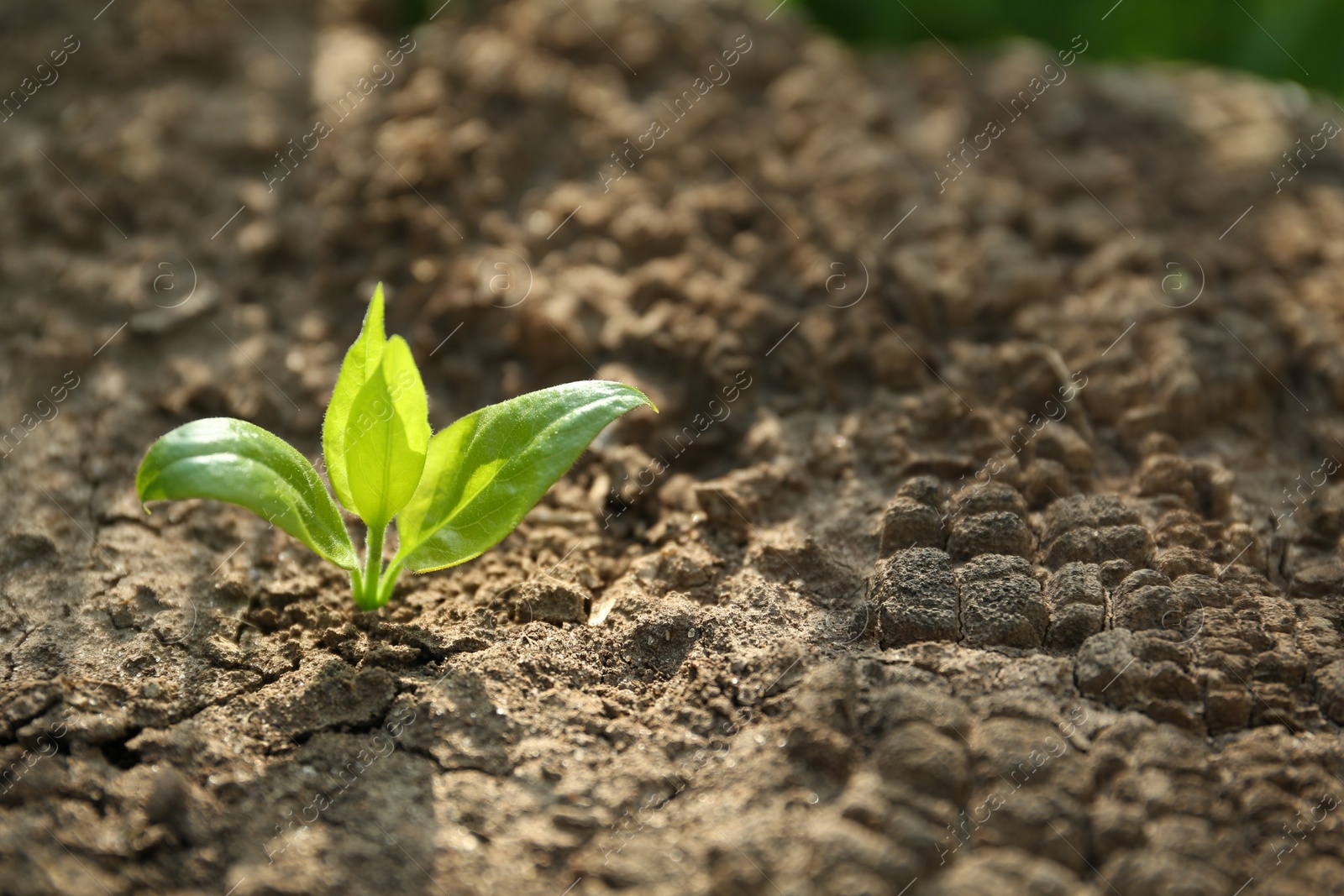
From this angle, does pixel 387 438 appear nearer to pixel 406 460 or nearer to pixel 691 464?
pixel 406 460

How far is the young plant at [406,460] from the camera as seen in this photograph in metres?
1.48

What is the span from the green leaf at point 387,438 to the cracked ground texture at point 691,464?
24 cm

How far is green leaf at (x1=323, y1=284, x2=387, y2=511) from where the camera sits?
151 centimetres

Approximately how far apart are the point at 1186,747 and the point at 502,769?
3.11 feet

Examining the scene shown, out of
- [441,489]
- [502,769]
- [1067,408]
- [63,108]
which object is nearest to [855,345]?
[1067,408]

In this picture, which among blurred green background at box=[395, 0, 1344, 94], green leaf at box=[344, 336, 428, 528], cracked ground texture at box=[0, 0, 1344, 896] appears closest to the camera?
cracked ground texture at box=[0, 0, 1344, 896]

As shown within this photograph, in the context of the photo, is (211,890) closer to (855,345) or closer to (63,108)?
(855,345)

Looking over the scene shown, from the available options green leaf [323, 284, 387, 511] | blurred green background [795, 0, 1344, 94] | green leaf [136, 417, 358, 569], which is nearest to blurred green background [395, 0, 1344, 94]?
blurred green background [795, 0, 1344, 94]

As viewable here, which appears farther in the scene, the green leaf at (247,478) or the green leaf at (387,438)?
the green leaf at (387,438)

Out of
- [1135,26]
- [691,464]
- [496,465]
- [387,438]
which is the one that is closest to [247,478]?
[387,438]

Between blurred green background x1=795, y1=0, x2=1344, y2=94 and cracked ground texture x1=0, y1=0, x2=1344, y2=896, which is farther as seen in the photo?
blurred green background x1=795, y1=0, x2=1344, y2=94

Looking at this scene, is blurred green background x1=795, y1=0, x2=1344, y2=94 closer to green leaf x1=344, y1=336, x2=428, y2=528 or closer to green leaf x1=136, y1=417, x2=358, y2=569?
green leaf x1=344, y1=336, x2=428, y2=528

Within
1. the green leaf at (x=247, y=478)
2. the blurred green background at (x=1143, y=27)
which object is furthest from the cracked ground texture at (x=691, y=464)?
A: the green leaf at (x=247, y=478)

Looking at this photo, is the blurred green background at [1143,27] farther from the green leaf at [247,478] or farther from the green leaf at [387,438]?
the green leaf at [247,478]
